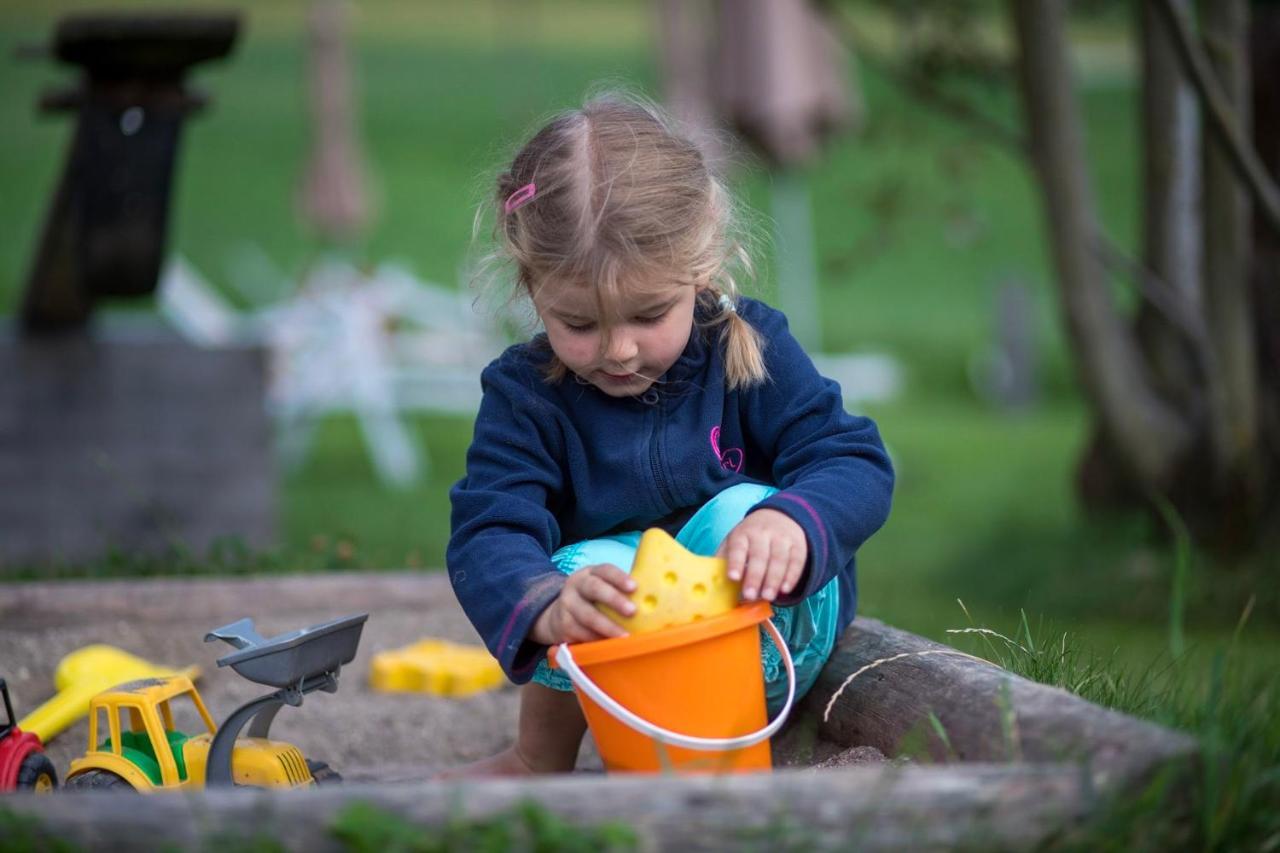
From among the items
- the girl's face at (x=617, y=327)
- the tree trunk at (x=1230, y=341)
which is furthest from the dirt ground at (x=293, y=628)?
the tree trunk at (x=1230, y=341)

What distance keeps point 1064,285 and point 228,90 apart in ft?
61.1

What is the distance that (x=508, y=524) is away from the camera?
1960 mm

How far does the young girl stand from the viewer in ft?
6.15

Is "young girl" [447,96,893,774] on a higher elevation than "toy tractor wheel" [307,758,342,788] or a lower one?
higher

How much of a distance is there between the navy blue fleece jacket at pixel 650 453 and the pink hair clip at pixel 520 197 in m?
0.24

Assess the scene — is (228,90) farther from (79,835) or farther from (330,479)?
(79,835)

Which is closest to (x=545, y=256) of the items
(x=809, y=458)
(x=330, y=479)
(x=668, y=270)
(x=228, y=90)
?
(x=668, y=270)

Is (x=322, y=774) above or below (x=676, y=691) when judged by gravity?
below

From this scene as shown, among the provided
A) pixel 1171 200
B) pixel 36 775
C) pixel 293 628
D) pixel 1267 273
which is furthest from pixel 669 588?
pixel 1267 273

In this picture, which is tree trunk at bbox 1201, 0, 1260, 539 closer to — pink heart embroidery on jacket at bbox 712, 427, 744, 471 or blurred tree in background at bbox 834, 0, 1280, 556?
blurred tree in background at bbox 834, 0, 1280, 556

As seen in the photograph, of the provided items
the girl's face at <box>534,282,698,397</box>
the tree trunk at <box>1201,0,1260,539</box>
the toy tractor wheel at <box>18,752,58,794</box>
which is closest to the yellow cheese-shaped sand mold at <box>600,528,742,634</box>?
the girl's face at <box>534,282,698,397</box>

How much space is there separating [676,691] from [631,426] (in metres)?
0.50

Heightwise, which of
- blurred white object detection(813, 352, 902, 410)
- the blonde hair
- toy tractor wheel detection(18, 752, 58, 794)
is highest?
the blonde hair

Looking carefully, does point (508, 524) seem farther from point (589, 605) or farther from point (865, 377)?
point (865, 377)
